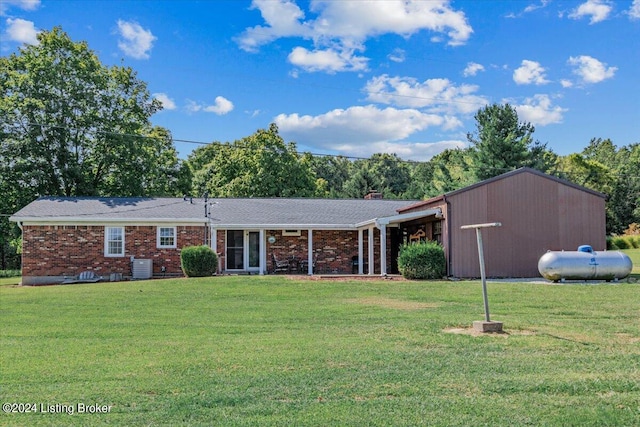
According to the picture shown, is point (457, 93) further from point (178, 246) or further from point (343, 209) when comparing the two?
point (178, 246)

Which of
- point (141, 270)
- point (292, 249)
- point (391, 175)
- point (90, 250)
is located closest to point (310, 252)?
point (292, 249)

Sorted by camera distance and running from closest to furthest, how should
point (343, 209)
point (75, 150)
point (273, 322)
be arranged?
point (273, 322) → point (343, 209) → point (75, 150)

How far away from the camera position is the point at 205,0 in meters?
18.9

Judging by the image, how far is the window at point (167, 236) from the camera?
23062mm

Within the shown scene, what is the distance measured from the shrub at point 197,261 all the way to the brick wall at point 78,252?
7.84 ft

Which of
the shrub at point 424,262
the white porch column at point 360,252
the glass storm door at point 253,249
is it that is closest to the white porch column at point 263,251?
the glass storm door at point 253,249

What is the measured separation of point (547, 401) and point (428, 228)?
16824 millimetres

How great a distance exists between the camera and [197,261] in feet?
67.5

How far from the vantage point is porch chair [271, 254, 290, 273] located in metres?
23.4

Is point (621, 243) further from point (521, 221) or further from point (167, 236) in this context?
point (167, 236)

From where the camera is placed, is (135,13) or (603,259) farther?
(135,13)

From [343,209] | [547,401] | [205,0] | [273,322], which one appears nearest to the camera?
[547,401]

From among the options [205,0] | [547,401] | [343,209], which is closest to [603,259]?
[343,209]

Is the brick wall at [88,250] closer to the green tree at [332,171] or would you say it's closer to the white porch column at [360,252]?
the white porch column at [360,252]
